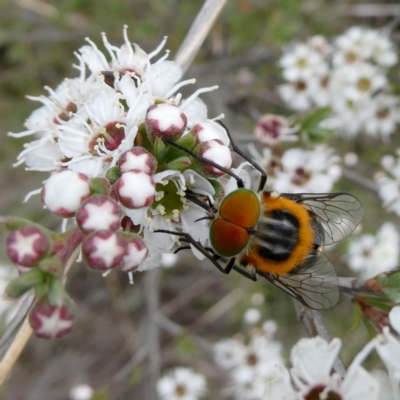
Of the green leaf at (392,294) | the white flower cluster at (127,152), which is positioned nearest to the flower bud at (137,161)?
the white flower cluster at (127,152)

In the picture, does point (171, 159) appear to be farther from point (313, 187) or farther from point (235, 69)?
point (235, 69)

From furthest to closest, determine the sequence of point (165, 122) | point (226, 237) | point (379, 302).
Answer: point (379, 302) < point (226, 237) < point (165, 122)

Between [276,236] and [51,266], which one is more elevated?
[276,236]

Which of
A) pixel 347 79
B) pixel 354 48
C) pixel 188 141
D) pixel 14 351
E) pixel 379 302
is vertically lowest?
pixel 14 351

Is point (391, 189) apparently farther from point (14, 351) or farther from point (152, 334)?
point (14, 351)

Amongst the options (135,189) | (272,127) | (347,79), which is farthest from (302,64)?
(135,189)

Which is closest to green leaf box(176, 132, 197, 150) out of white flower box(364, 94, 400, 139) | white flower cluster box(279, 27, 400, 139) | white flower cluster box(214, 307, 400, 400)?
white flower cluster box(214, 307, 400, 400)

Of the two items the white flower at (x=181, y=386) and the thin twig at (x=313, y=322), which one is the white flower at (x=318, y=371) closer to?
the thin twig at (x=313, y=322)
